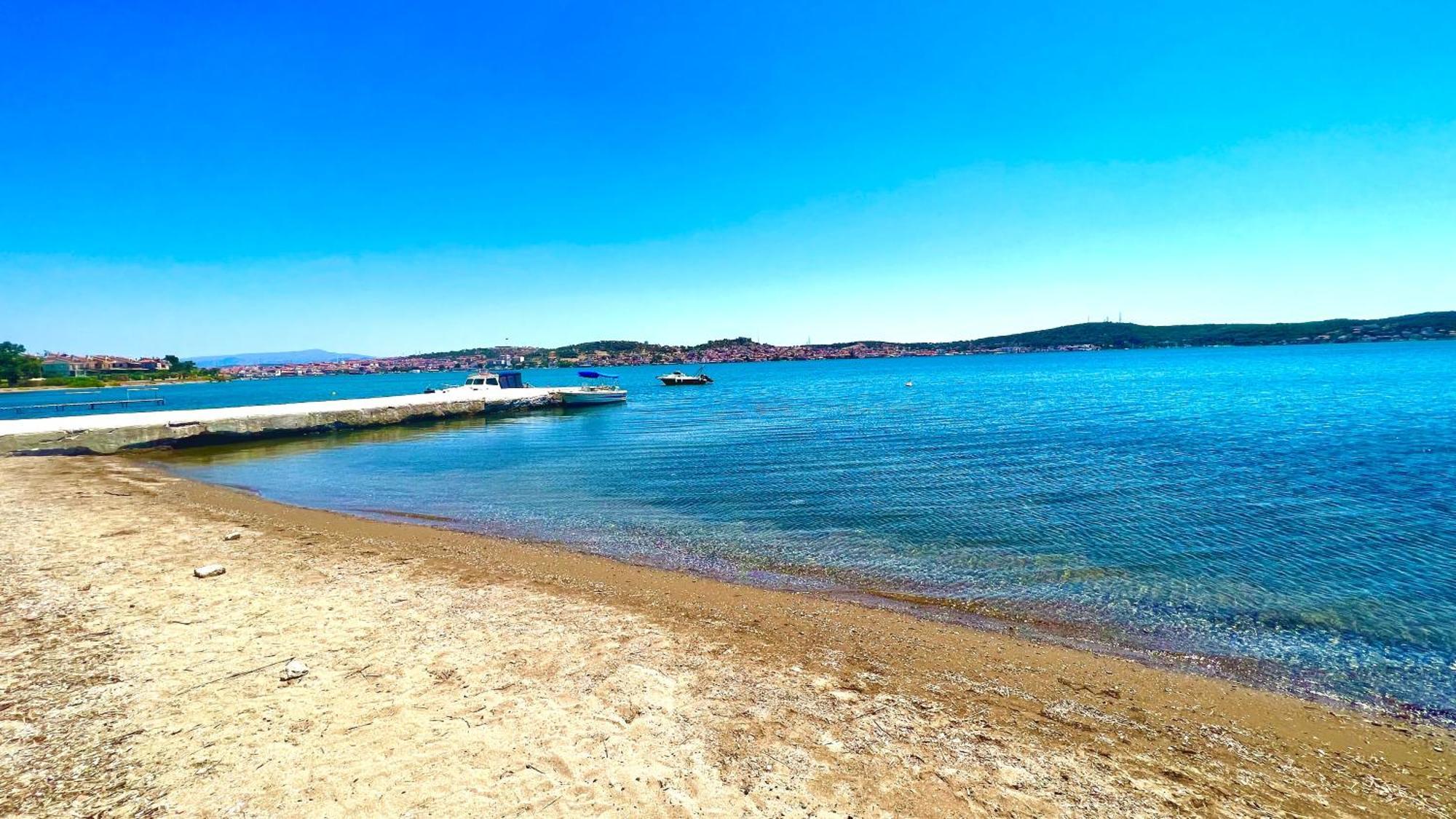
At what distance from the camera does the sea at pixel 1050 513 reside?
8977 millimetres

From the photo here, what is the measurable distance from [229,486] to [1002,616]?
81.2ft

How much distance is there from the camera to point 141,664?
6.89 meters

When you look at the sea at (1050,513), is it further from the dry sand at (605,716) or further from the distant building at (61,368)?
the distant building at (61,368)

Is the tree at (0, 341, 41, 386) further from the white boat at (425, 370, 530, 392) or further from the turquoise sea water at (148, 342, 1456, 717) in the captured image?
the turquoise sea water at (148, 342, 1456, 717)

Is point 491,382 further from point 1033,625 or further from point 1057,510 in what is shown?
point 1033,625

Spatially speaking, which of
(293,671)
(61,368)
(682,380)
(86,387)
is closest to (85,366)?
(61,368)

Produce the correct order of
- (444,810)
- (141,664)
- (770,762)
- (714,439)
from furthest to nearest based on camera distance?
(714,439) < (141,664) < (770,762) < (444,810)

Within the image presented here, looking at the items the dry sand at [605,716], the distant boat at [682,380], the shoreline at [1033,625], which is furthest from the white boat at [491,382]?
the dry sand at [605,716]

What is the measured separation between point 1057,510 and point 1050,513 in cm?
47

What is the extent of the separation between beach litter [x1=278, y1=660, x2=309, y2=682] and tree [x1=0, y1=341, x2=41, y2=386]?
7131 inches

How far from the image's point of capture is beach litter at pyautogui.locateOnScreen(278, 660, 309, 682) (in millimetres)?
6652

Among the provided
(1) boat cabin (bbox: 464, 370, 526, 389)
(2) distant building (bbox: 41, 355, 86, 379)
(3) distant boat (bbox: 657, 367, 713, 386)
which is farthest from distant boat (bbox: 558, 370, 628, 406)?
(2) distant building (bbox: 41, 355, 86, 379)

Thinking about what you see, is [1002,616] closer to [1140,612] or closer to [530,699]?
[1140,612]

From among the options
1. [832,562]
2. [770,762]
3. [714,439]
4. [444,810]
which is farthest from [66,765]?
[714,439]
